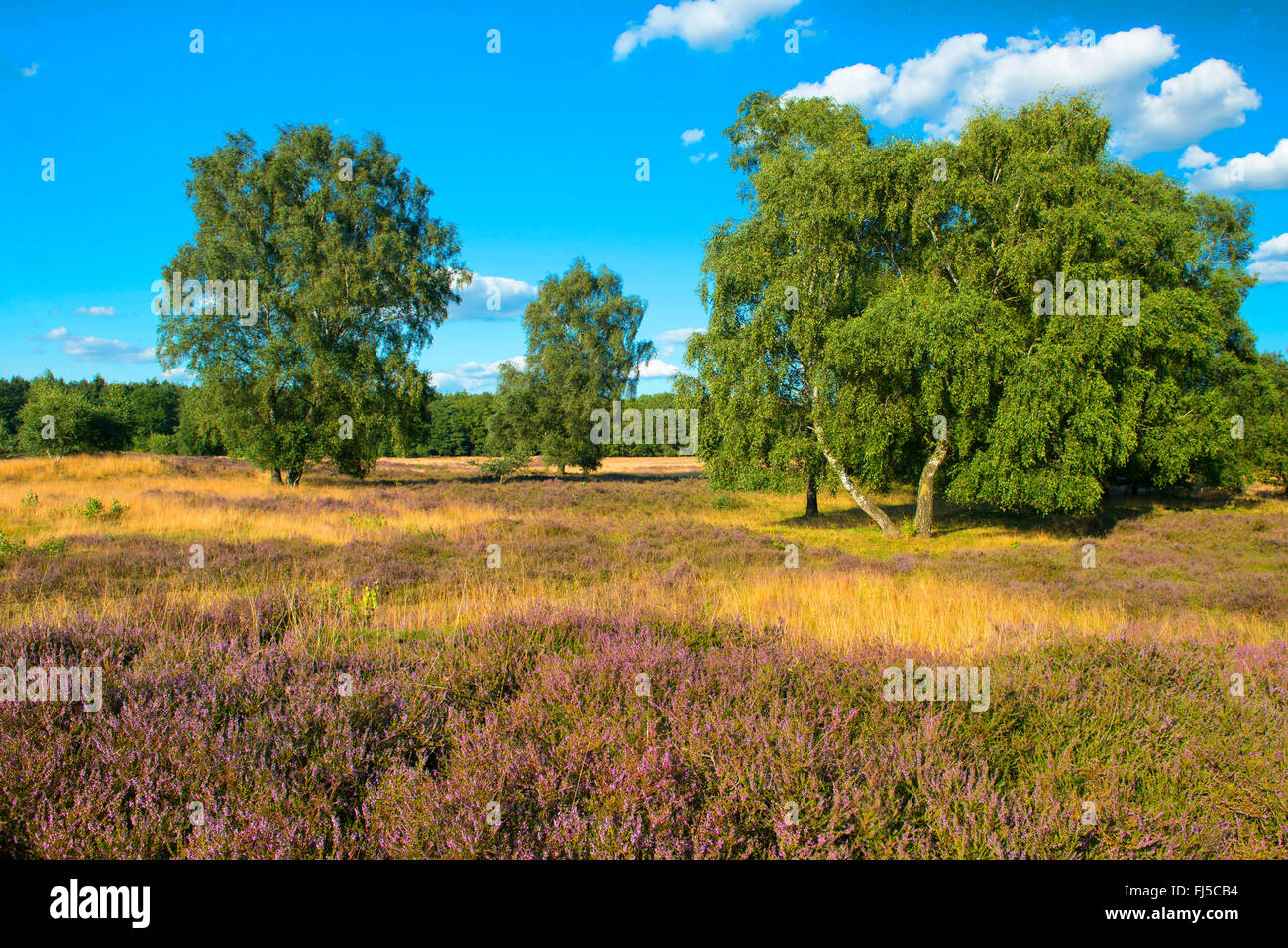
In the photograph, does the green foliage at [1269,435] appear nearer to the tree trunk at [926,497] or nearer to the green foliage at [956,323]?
the green foliage at [956,323]

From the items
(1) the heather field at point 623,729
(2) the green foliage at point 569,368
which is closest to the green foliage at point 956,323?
(1) the heather field at point 623,729

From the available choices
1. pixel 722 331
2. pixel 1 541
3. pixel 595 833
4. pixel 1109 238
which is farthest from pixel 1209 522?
pixel 1 541

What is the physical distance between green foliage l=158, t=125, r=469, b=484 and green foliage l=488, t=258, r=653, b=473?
15798 millimetres

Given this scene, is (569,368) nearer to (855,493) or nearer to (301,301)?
(301,301)

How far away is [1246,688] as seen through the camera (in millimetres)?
4613

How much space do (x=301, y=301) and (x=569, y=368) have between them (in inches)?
828

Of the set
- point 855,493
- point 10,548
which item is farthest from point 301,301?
point 855,493

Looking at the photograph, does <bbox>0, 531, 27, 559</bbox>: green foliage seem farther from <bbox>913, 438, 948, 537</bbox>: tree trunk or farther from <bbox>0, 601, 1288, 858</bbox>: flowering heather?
<bbox>913, 438, 948, 537</bbox>: tree trunk

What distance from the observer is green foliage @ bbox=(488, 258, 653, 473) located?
46.4 m

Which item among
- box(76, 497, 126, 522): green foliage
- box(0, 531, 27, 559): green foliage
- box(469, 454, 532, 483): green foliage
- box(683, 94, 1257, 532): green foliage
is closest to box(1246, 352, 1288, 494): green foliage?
box(683, 94, 1257, 532): green foliage

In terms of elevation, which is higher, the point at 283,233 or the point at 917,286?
the point at 283,233

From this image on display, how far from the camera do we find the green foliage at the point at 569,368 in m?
46.4

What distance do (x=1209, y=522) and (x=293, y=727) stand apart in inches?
984
